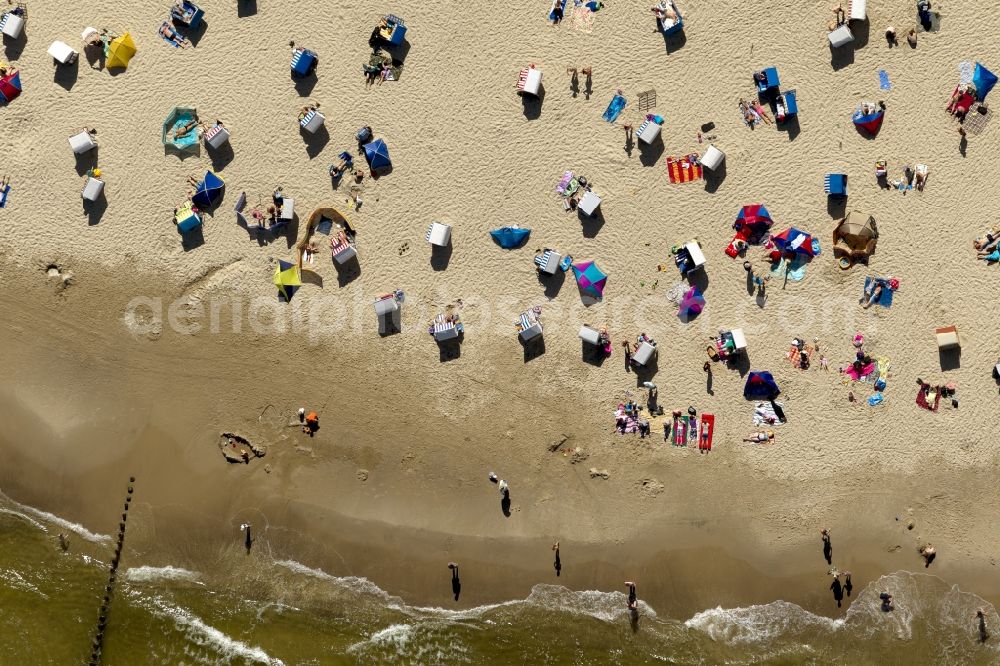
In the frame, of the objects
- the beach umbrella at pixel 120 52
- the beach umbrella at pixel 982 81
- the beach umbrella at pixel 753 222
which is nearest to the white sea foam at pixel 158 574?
the beach umbrella at pixel 120 52

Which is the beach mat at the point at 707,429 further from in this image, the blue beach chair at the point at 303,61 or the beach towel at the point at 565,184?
the blue beach chair at the point at 303,61

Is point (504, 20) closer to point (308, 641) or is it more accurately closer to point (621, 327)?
point (621, 327)

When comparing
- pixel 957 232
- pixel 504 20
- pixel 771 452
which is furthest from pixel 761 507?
pixel 504 20

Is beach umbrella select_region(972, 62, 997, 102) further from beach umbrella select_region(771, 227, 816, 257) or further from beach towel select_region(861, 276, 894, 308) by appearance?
beach umbrella select_region(771, 227, 816, 257)

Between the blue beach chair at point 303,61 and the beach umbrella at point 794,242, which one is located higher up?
the blue beach chair at point 303,61

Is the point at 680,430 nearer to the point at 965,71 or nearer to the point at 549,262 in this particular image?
the point at 549,262

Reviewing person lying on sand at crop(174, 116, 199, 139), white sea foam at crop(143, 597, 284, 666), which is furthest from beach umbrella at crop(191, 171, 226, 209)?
white sea foam at crop(143, 597, 284, 666)
